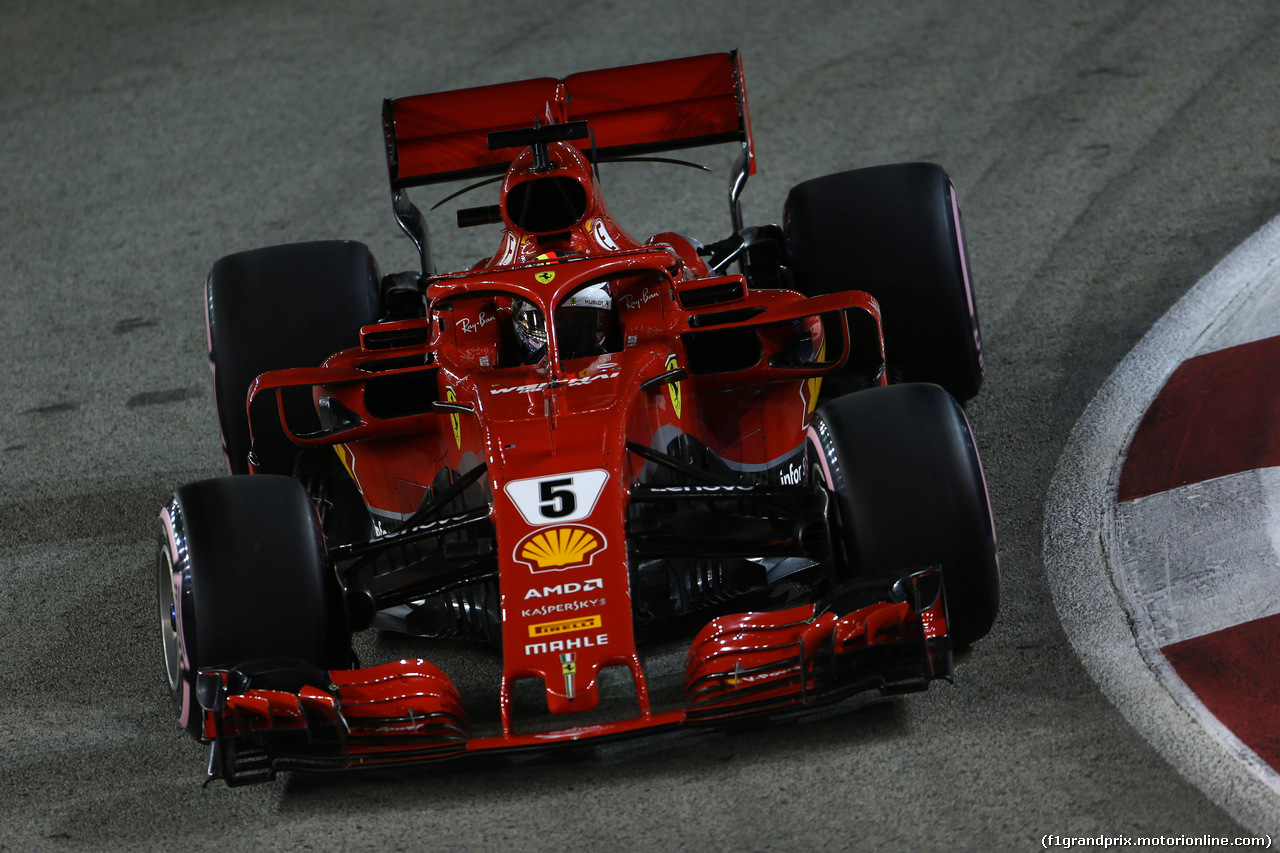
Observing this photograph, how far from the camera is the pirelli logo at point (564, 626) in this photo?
334 centimetres

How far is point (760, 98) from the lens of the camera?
8.75 m

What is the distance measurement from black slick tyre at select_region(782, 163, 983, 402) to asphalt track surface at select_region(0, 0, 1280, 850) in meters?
0.37

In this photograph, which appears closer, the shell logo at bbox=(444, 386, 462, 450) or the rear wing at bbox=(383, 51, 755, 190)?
the shell logo at bbox=(444, 386, 462, 450)

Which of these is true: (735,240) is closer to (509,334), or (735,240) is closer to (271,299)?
(509,334)

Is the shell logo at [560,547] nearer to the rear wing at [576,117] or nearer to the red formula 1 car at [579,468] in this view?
the red formula 1 car at [579,468]

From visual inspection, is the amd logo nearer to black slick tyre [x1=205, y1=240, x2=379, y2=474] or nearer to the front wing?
the front wing

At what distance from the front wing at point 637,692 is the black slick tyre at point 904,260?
1.68 m

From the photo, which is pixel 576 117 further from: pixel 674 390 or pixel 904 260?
pixel 674 390

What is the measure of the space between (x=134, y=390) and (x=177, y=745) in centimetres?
287

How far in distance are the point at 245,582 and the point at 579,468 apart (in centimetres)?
82

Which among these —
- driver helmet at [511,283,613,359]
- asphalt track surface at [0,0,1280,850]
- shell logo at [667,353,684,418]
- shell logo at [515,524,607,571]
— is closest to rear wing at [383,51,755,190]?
driver helmet at [511,283,613,359]

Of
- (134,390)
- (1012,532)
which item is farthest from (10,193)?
(1012,532)

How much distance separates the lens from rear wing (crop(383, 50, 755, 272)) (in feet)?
17.9

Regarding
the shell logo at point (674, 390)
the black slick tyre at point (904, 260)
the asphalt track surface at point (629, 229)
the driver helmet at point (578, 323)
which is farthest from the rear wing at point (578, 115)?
the shell logo at point (674, 390)
